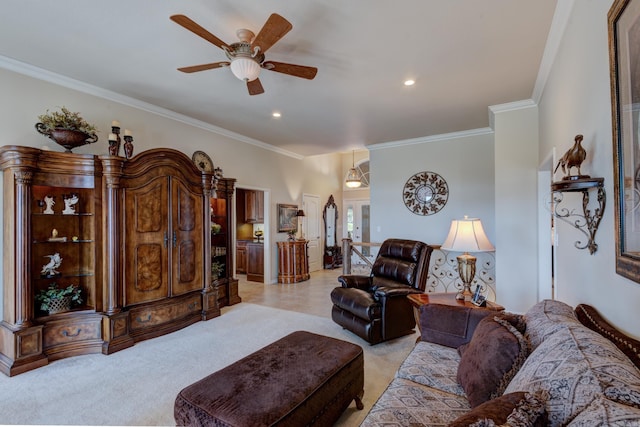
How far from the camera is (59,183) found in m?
2.93

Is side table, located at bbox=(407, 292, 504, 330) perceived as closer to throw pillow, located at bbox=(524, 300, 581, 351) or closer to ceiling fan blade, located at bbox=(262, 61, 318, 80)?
throw pillow, located at bbox=(524, 300, 581, 351)

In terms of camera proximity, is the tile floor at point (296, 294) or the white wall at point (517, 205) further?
the tile floor at point (296, 294)

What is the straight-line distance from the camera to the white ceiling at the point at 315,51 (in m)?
2.19

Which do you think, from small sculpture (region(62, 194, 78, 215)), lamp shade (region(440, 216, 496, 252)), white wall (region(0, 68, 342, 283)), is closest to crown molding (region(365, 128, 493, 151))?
white wall (region(0, 68, 342, 283))

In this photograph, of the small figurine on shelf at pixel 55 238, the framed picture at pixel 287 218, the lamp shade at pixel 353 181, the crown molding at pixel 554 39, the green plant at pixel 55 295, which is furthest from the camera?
the lamp shade at pixel 353 181

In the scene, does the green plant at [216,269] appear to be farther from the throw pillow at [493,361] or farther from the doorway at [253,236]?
the throw pillow at [493,361]

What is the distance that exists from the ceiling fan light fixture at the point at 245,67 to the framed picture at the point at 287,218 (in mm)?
4271

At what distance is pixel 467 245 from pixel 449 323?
792 mm

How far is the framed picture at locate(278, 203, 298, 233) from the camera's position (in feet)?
21.5

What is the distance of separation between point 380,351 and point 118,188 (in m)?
3.23

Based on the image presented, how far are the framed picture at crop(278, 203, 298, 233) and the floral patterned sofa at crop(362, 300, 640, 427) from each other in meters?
4.66

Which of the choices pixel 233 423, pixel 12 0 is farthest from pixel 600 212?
pixel 12 0

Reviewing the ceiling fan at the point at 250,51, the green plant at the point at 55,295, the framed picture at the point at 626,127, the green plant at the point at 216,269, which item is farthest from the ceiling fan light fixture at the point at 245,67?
the green plant at the point at 216,269

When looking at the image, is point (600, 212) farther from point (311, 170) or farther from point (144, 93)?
point (311, 170)
